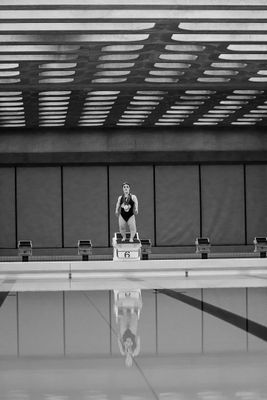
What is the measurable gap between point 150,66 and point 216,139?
13856 mm

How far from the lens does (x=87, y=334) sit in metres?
7.18

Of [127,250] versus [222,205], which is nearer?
[127,250]

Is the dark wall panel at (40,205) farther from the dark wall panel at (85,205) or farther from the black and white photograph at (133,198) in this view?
the dark wall panel at (85,205)

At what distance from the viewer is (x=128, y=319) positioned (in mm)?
8383

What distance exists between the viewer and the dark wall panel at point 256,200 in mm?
36812

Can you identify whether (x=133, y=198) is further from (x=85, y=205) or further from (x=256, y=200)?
(x=256, y=200)

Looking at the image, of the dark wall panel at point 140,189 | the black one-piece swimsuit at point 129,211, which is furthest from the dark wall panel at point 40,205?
the black one-piece swimsuit at point 129,211

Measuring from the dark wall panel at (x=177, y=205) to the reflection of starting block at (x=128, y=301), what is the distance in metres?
23.1

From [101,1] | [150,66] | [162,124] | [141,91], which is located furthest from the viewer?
[162,124]

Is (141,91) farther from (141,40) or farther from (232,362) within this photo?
(232,362)

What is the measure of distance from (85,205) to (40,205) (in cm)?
209

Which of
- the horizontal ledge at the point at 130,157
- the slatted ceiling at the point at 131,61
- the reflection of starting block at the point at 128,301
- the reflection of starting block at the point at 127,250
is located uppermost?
the slatted ceiling at the point at 131,61

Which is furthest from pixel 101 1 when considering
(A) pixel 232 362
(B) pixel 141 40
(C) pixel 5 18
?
(A) pixel 232 362

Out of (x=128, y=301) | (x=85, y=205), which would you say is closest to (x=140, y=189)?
(x=85, y=205)
